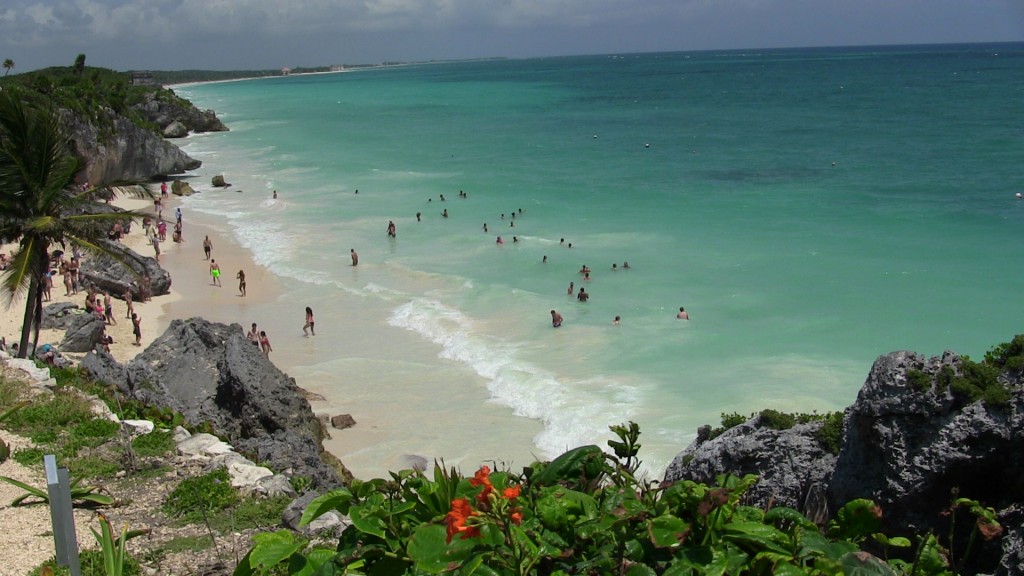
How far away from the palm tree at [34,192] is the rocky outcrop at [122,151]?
1184 inches

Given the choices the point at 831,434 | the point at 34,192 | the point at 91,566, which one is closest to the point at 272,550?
the point at 91,566

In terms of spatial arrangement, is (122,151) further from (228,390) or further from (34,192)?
(228,390)

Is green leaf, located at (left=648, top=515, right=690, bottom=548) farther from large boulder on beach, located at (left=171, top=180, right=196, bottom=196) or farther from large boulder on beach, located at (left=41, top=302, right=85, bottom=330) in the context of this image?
large boulder on beach, located at (left=171, top=180, right=196, bottom=196)

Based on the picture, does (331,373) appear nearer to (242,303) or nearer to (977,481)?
(242,303)

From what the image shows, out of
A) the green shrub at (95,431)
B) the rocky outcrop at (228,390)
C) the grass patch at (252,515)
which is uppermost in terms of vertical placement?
the green shrub at (95,431)

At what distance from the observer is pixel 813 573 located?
2.96 metres

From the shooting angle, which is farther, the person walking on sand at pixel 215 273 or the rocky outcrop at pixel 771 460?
the person walking on sand at pixel 215 273

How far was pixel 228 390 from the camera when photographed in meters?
14.8

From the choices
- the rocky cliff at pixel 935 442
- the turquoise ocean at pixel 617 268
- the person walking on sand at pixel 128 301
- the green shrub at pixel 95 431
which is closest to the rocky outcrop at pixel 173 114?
the turquoise ocean at pixel 617 268

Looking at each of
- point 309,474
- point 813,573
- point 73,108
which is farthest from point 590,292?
point 73,108

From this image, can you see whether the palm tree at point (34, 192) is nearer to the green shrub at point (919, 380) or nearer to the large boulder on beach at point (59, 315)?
the large boulder on beach at point (59, 315)

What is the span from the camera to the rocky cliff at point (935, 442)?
6.56 metres

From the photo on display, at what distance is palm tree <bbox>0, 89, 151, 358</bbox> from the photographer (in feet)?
Answer: 46.3

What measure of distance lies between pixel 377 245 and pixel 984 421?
2967 centimetres
